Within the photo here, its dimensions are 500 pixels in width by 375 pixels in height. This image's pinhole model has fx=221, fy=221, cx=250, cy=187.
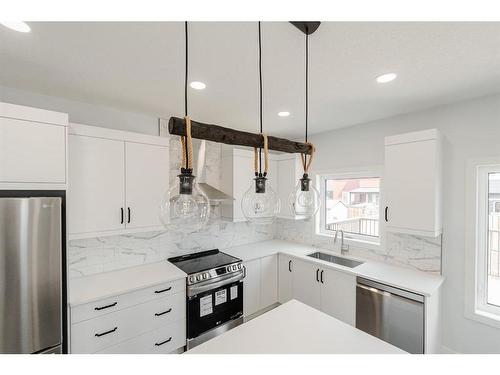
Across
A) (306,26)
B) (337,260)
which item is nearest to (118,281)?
(306,26)

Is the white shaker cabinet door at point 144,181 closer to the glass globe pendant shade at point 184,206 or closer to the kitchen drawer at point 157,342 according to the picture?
the kitchen drawer at point 157,342

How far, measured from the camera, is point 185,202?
79cm

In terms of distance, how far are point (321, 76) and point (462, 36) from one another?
2.32 ft

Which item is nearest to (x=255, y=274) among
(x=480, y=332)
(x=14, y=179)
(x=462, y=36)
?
(x=480, y=332)

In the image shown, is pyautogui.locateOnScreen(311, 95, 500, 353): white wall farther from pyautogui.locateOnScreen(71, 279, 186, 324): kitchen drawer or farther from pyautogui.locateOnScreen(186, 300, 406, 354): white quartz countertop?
pyautogui.locateOnScreen(71, 279, 186, 324): kitchen drawer

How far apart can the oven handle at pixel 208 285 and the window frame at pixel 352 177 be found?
137 cm

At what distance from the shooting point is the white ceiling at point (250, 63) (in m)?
1.08

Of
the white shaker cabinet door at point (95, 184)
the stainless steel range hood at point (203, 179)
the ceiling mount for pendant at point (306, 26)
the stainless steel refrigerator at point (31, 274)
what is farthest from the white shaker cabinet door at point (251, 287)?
the ceiling mount for pendant at point (306, 26)

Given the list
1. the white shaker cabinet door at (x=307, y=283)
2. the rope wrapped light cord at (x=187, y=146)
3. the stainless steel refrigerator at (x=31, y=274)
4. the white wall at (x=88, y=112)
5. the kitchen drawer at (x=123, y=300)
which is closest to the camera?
the rope wrapped light cord at (x=187, y=146)

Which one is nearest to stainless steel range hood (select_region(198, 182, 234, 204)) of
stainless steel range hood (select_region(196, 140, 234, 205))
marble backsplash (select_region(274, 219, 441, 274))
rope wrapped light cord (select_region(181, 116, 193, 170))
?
stainless steel range hood (select_region(196, 140, 234, 205))

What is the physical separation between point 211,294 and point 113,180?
1441 millimetres
